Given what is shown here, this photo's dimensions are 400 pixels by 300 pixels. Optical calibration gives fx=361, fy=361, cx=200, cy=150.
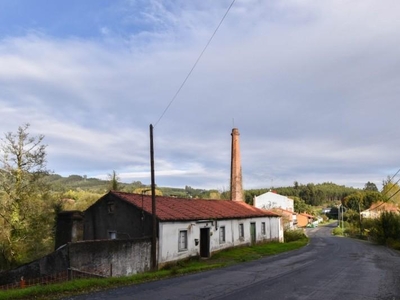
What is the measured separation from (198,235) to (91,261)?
9414mm

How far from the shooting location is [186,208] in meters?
25.1

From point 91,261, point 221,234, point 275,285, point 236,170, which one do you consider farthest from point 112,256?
point 236,170

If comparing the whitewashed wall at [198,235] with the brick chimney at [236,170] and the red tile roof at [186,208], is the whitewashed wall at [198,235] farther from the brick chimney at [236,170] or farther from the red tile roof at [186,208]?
the brick chimney at [236,170]

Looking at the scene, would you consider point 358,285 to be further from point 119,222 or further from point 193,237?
point 119,222

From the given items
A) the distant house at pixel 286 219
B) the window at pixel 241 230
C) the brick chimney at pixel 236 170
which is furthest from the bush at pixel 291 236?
the window at pixel 241 230

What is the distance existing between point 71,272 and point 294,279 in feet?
28.5

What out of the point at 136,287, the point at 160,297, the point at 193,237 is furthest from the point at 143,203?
the point at 160,297

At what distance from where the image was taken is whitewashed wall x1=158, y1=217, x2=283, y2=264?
20.1 meters

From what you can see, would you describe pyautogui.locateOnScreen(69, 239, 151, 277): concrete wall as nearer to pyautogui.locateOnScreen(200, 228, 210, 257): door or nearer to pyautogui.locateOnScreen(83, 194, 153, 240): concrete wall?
pyautogui.locateOnScreen(83, 194, 153, 240): concrete wall

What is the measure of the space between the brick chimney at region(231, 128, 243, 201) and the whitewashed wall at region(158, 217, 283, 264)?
593 centimetres

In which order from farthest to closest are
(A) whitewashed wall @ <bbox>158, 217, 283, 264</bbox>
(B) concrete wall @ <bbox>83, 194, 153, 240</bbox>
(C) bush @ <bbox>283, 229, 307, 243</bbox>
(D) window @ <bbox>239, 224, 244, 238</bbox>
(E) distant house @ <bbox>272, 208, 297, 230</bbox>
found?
(E) distant house @ <bbox>272, 208, 297, 230</bbox> → (C) bush @ <bbox>283, 229, 307, 243</bbox> → (D) window @ <bbox>239, 224, 244, 238</bbox> → (B) concrete wall @ <bbox>83, 194, 153, 240</bbox> → (A) whitewashed wall @ <bbox>158, 217, 283, 264</bbox>

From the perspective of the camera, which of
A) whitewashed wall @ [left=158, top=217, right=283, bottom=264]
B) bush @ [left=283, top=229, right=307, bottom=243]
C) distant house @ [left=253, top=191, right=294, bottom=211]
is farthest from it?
distant house @ [left=253, top=191, right=294, bottom=211]

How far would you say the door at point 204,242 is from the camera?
24.1 metres

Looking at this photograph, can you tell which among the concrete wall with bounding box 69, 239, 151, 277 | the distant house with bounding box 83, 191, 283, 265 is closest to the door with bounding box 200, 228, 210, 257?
the distant house with bounding box 83, 191, 283, 265
